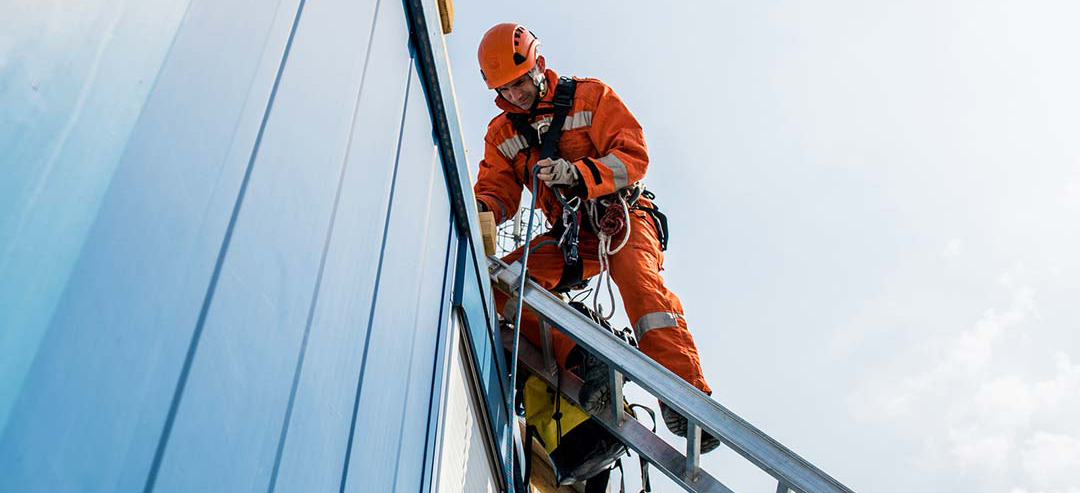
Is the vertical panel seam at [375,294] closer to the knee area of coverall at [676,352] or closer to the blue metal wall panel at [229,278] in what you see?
the blue metal wall panel at [229,278]

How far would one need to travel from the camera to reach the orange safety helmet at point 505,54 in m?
4.88

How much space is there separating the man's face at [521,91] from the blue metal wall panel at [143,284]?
12.6 ft

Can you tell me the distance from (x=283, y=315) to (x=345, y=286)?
1.05ft

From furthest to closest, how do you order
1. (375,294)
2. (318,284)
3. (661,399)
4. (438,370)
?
(661,399)
(438,370)
(375,294)
(318,284)

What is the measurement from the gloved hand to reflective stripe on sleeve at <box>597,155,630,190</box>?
0.21 m

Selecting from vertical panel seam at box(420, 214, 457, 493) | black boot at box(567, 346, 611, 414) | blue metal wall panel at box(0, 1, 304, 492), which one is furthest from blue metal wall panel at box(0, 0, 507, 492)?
black boot at box(567, 346, 611, 414)

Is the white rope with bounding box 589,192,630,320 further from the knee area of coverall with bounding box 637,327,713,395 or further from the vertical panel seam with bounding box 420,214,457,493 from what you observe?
the vertical panel seam with bounding box 420,214,457,493

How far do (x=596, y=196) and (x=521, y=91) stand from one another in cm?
100

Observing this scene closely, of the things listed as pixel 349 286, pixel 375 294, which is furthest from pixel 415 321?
pixel 349 286

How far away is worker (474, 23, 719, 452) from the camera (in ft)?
13.7

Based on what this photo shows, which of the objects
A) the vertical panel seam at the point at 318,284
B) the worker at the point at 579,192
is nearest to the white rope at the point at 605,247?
the worker at the point at 579,192

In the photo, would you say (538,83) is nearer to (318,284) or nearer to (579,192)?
(579,192)

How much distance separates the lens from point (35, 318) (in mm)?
758

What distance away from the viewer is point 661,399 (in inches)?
141
